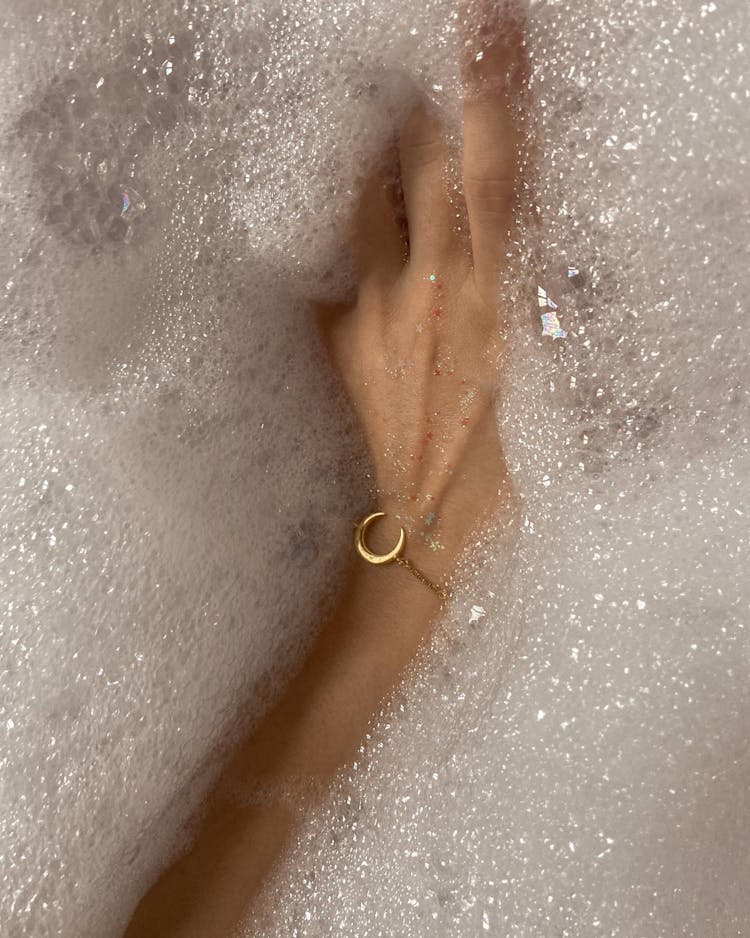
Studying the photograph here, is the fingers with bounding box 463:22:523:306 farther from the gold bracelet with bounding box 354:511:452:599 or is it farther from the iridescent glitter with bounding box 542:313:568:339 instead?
the gold bracelet with bounding box 354:511:452:599

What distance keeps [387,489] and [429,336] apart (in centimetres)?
15

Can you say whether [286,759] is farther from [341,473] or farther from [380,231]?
[380,231]

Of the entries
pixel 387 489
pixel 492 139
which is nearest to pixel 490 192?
pixel 492 139

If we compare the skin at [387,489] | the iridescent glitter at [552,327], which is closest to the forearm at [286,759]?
the skin at [387,489]

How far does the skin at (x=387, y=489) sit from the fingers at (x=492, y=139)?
1 centimetres

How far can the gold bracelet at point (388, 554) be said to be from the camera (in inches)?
29.5

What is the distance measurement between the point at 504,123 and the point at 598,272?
142 mm

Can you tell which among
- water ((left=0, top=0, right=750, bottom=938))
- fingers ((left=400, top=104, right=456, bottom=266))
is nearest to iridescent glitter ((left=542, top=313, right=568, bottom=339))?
water ((left=0, top=0, right=750, bottom=938))

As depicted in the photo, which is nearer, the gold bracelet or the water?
the water

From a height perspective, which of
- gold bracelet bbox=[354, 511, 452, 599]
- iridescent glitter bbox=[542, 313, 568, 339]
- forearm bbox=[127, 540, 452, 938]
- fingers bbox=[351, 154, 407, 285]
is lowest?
forearm bbox=[127, 540, 452, 938]

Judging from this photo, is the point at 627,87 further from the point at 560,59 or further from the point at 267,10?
the point at 267,10

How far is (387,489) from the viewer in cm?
78

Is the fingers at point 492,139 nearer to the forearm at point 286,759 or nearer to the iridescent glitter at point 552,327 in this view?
the iridescent glitter at point 552,327

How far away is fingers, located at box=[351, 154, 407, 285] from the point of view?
726 millimetres
